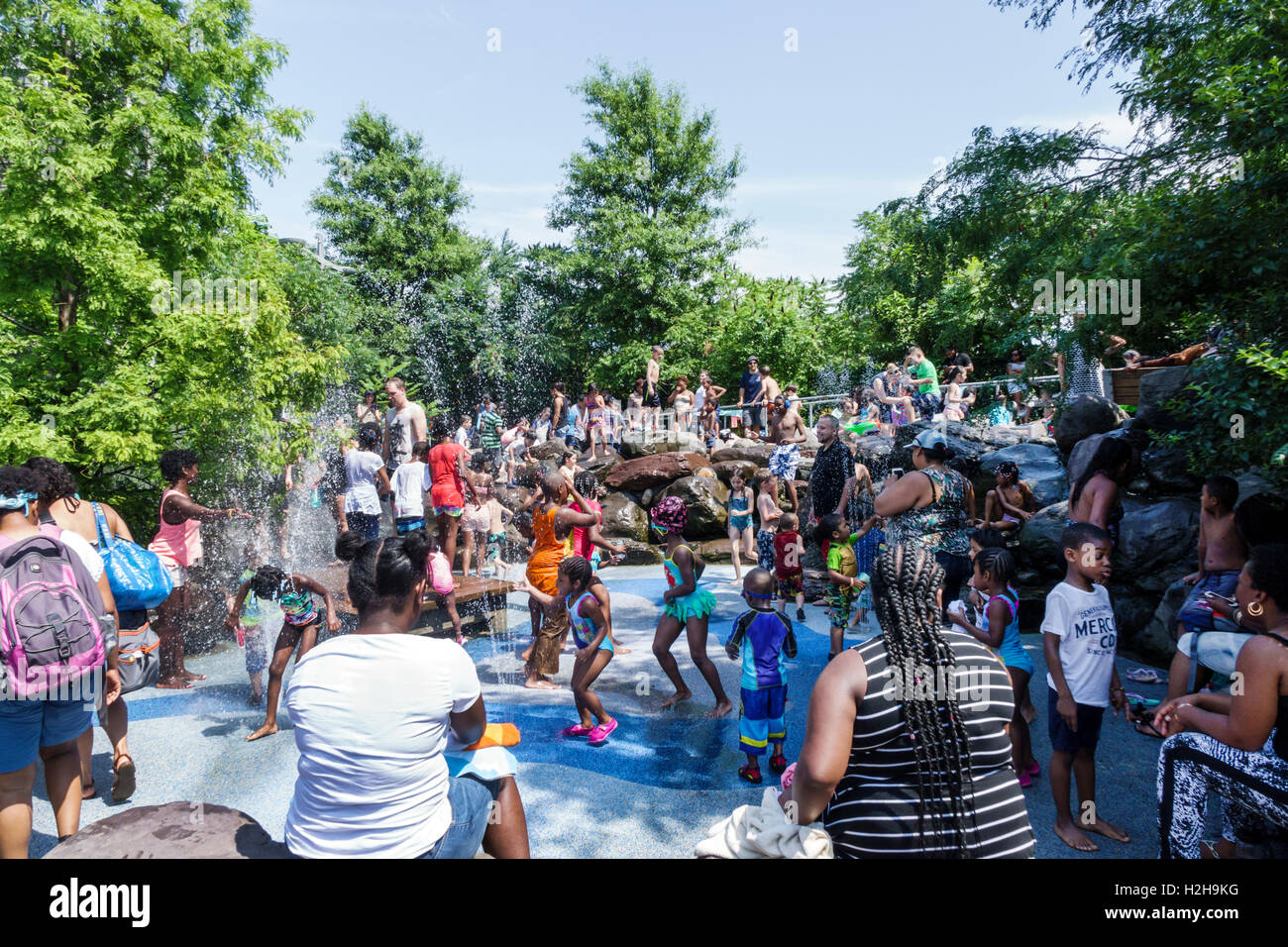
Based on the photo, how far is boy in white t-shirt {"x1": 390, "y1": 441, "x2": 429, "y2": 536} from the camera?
342 inches

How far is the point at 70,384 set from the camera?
8.51 metres

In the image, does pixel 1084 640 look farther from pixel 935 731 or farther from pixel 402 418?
pixel 402 418

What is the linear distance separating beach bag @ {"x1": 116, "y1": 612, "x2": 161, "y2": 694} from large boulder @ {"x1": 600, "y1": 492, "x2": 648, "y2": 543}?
28.4ft

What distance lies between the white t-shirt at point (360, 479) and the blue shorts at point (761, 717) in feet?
19.0

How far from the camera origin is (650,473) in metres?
14.1

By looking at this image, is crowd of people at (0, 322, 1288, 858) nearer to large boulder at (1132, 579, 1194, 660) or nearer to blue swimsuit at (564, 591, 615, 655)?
blue swimsuit at (564, 591, 615, 655)

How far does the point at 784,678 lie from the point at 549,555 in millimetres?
2556

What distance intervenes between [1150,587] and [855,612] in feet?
9.00

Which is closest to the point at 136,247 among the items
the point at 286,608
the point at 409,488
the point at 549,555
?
the point at 409,488

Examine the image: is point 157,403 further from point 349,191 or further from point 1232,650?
point 349,191

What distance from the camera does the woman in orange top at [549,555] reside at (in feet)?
20.6

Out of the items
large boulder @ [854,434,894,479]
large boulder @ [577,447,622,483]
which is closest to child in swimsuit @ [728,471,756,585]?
large boulder @ [854,434,894,479]

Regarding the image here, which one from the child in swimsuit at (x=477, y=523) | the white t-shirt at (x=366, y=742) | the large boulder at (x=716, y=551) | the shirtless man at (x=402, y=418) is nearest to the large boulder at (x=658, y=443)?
the large boulder at (x=716, y=551)
